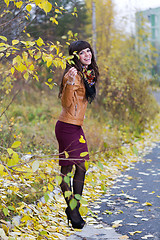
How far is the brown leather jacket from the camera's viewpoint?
368 centimetres

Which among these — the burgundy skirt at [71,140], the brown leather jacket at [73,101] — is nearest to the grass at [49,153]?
the burgundy skirt at [71,140]

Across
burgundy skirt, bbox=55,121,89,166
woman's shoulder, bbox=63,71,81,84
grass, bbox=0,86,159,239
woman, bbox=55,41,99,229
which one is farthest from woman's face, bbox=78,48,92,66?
grass, bbox=0,86,159,239

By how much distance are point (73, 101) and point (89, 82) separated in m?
0.30

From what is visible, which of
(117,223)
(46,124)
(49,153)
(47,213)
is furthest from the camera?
(46,124)

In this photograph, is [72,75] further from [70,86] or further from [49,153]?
[49,153]

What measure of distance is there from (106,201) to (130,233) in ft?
4.05

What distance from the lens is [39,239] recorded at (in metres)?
3.55

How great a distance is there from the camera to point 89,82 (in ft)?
12.6

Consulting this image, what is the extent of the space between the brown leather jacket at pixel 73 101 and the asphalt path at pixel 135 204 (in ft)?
4.57

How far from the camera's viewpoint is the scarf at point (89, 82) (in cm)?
377

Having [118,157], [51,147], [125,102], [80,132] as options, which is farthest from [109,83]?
[80,132]

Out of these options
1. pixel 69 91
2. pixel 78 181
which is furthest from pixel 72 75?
pixel 78 181

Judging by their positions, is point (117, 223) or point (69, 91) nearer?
point (69, 91)

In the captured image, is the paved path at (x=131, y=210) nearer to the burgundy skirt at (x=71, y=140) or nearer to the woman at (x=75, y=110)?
the woman at (x=75, y=110)
